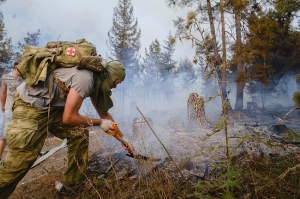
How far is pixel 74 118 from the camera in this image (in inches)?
80.5

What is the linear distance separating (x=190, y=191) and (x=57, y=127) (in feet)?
5.94

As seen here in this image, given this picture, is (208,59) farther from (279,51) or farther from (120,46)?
(120,46)

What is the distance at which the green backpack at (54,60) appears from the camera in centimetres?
202

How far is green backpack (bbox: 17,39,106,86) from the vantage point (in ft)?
6.63

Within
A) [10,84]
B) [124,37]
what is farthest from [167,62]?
[10,84]

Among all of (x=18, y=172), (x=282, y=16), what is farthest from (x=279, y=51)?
(x=18, y=172)

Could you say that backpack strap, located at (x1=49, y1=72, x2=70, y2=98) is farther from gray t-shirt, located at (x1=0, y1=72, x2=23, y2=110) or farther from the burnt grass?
gray t-shirt, located at (x1=0, y1=72, x2=23, y2=110)

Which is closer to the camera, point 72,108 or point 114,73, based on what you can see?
point 72,108

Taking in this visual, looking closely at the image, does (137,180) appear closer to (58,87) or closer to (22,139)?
(22,139)

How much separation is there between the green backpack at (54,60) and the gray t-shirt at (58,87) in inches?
2.9

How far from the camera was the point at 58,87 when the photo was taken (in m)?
2.16

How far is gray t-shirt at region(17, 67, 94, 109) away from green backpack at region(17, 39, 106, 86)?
0.07 metres

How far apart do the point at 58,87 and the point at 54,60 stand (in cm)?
31

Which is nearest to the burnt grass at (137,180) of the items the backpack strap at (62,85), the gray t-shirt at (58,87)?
the gray t-shirt at (58,87)
